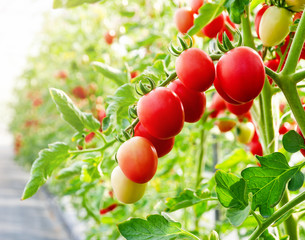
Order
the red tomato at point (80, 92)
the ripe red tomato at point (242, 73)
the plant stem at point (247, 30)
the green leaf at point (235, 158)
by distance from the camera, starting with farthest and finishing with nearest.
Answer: the red tomato at point (80, 92), the green leaf at point (235, 158), the plant stem at point (247, 30), the ripe red tomato at point (242, 73)

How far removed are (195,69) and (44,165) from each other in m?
0.26

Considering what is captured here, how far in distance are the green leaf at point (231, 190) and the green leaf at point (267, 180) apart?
10mm

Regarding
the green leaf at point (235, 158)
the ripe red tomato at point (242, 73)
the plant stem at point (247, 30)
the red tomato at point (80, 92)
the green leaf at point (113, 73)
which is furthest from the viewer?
the red tomato at point (80, 92)

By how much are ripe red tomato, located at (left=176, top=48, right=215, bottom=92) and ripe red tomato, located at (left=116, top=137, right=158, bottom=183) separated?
0.28ft

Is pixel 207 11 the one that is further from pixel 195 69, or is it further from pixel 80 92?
pixel 80 92

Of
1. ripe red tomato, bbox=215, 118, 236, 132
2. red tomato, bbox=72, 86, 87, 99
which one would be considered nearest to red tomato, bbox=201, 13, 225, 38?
ripe red tomato, bbox=215, 118, 236, 132

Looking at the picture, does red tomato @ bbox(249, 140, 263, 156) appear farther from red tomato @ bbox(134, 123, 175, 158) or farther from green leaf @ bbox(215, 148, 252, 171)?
red tomato @ bbox(134, 123, 175, 158)

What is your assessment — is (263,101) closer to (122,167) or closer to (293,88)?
(293,88)

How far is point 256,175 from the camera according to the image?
16.4 inches

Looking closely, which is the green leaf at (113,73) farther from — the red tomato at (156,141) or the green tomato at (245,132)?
the green tomato at (245,132)

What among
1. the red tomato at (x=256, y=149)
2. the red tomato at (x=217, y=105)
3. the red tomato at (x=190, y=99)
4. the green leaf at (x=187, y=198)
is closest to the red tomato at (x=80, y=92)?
the red tomato at (x=217, y=105)

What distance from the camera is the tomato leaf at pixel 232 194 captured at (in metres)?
0.40

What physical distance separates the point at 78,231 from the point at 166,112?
10.3 feet

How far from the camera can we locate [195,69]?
0.39 m
